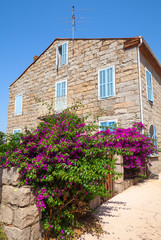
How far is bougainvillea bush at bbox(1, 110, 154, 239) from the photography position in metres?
2.46

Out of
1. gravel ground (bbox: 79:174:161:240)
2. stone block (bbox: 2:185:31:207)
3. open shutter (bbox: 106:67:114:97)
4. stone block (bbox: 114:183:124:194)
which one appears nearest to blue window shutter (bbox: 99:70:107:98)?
open shutter (bbox: 106:67:114:97)

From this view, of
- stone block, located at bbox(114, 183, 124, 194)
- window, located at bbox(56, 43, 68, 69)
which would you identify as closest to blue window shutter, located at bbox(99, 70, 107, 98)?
window, located at bbox(56, 43, 68, 69)

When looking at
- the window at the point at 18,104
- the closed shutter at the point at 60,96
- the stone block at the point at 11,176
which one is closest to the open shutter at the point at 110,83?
the closed shutter at the point at 60,96

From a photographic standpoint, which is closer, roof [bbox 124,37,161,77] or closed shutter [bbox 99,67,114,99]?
roof [bbox 124,37,161,77]

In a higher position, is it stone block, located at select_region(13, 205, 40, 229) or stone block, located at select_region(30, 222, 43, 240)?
stone block, located at select_region(13, 205, 40, 229)

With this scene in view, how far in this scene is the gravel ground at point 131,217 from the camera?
2.68m

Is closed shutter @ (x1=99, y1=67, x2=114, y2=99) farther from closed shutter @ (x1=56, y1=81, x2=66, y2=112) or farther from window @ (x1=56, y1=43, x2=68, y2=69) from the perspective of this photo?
window @ (x1=56, y1=43, x2=68, y2=69)

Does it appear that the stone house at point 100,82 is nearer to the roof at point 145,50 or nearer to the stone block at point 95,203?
the roof at point 145,50

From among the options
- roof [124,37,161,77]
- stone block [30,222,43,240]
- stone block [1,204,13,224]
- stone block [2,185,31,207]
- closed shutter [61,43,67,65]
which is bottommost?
stone block [30,222,43,240]

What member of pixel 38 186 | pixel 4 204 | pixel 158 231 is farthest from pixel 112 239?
pixel 4 204

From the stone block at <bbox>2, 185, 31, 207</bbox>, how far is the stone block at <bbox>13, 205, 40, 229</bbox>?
0.09 meters

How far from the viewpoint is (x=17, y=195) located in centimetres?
238

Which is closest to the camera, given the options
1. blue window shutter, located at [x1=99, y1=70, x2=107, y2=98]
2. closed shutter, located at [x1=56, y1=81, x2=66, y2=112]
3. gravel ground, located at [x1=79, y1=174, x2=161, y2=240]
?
gravel ground, located at [x1=79, y1=174, x2=161, y2=240]

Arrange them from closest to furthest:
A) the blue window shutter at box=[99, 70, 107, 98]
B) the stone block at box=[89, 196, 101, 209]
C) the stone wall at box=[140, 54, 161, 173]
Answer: the stone block at box=[89, 196, 101, 209] < the stone wall at box=[140, 54, 161, 173] < the blue window shutter at box=[99, 70, 107, 98]
